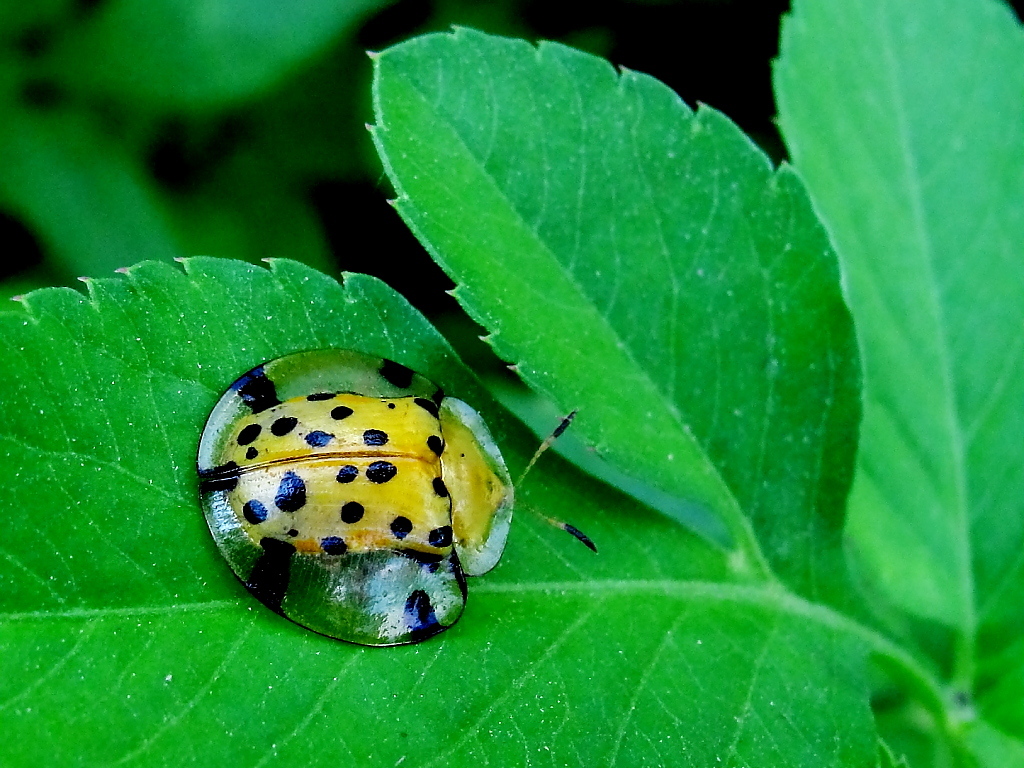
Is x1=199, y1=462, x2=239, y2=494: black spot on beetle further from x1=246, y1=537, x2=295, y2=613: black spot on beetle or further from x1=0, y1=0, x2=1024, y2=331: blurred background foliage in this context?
x1=0, y1=0, x2=1024, y2=331: blurred background foliage

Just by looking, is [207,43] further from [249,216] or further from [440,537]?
[440,537]

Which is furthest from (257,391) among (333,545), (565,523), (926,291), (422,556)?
(926,291)

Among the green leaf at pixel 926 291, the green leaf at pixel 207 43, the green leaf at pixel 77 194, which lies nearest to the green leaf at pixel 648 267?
the green leaf at pixel 926 291

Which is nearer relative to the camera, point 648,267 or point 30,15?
point 648,267

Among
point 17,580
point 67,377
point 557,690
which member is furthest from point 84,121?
point 557,690

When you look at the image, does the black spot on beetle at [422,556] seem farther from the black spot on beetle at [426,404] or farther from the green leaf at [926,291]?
the green leaf at [926,291]

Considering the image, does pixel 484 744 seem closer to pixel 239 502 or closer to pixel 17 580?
pixel 239 502
